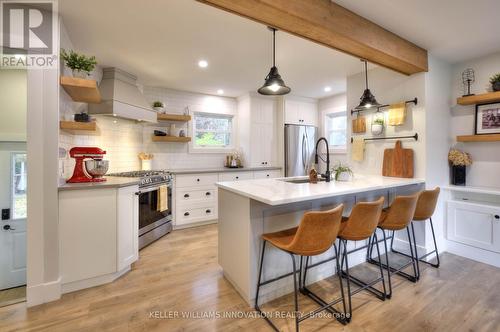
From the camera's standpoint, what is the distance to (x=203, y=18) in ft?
7.04

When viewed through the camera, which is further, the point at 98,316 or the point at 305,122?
the point at 305,122

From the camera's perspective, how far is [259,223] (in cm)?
193

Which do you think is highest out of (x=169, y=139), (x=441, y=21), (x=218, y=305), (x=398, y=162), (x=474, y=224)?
(x=441, y=21)

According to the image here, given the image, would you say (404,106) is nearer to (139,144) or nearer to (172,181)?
(172,181)

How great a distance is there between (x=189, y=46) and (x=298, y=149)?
3.01m

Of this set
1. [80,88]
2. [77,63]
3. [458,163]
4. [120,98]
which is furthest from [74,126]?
[458,163]

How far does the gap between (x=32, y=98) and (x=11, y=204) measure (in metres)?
1.46

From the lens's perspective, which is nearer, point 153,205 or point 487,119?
point 487,119

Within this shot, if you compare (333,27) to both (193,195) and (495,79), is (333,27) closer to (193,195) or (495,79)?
(495,79)

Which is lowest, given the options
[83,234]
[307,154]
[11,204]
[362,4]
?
[83,234]

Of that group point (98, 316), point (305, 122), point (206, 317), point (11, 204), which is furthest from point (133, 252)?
point (305, 122)

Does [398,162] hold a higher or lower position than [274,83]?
lower

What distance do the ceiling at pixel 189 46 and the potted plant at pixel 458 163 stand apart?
1.67 meters

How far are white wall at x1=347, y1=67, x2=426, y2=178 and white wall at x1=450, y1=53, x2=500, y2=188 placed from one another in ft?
2.22
